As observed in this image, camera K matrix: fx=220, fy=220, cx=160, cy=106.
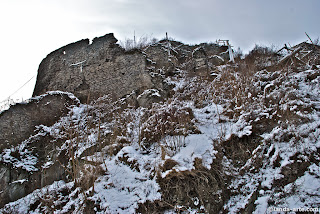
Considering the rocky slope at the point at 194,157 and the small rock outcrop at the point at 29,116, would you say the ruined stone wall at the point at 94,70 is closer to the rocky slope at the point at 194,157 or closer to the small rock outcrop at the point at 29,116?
the small rock outcrop at the point at 29,116

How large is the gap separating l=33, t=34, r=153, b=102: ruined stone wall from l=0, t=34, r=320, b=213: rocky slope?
2.26 metres

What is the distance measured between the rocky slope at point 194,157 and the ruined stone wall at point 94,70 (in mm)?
2256

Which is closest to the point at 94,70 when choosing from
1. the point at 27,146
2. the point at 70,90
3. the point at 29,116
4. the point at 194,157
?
the point at 70,90

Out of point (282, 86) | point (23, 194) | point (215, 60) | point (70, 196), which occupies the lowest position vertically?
point (23, 194)

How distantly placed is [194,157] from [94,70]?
7.26 meters

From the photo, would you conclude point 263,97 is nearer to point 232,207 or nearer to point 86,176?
point 232,207

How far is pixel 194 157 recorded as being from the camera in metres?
4.03

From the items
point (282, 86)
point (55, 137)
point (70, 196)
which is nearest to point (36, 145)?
point (55, 137)

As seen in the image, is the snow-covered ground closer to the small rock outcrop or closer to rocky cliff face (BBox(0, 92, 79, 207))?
rocky cliff face (BBox(0, 92, 79, 207))

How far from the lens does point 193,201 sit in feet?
12.0

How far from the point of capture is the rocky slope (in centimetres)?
344

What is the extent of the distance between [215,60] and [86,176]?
372 inches

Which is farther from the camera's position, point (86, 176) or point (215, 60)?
point (215, 60)

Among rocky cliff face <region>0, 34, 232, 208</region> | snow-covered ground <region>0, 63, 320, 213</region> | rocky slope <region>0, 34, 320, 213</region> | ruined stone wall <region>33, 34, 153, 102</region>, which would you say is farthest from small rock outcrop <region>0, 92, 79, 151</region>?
ruined stone wall <region>33, 34, 153, 102</region>
